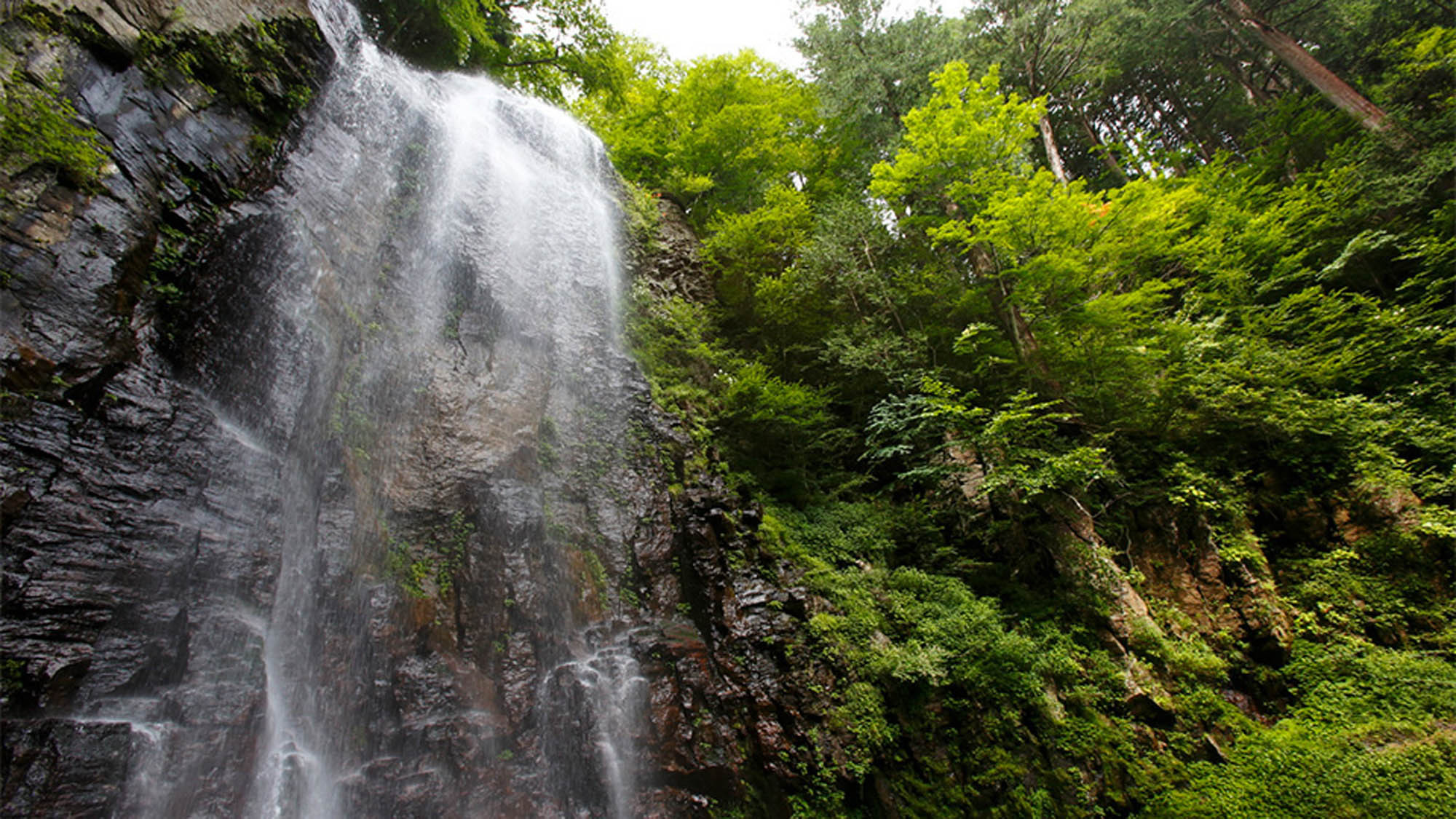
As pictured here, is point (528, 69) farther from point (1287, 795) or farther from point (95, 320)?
point (1287, 795)

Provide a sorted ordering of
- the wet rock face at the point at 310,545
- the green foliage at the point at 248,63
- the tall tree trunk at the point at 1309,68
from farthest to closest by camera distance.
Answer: the tall tree trunk at the point at 1309,68
the green foliage at the point at 248,63
the wet rock face at the point at 310,545

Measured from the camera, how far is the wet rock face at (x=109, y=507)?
3.58 metres

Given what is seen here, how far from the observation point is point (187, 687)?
405 centimetres

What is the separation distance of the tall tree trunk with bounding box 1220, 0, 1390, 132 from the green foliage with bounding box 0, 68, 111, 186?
17.6 meters

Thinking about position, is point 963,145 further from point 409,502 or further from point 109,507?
point 109,507

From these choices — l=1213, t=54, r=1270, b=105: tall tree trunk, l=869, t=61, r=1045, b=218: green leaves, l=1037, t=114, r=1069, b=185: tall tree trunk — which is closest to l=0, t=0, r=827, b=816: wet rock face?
l=869, t=61, r=1045, b=218: green leaves

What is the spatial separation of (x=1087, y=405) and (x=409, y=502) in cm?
909

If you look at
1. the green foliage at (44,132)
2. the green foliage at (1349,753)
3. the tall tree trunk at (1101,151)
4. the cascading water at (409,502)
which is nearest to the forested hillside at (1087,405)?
the green foliage at (1349,753)

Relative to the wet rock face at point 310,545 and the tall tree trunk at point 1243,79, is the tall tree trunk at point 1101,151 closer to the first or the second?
the tall tree trunk at point 1243,79

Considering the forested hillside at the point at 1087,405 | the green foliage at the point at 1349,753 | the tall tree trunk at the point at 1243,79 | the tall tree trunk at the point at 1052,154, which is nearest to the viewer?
the green foliage at the point at 1349,753

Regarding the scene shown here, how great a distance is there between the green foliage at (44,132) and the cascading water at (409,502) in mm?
1163

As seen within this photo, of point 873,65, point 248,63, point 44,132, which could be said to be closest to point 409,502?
point 44,132

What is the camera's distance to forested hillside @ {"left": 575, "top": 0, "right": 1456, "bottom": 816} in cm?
527

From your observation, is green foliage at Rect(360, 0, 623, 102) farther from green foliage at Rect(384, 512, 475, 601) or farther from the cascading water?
green foliage at Rect(384, 512, 475, 601)
